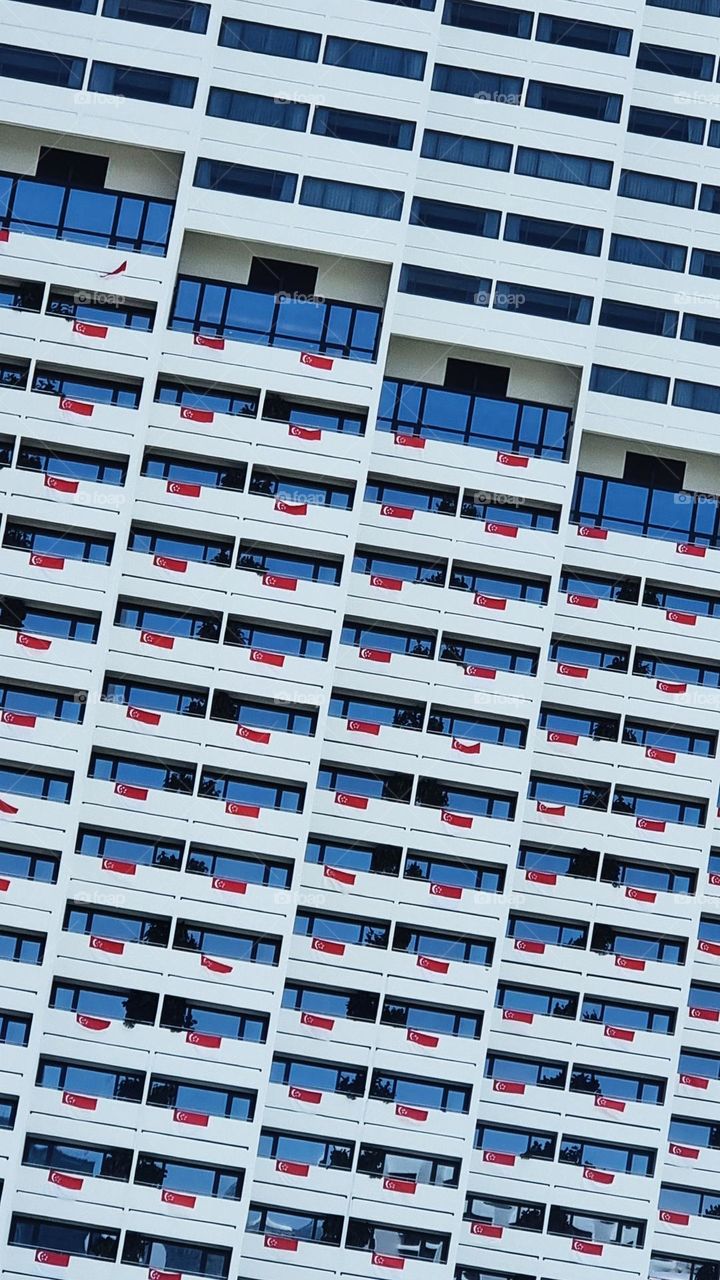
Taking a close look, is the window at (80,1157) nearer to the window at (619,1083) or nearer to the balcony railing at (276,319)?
the window at (619,1083)

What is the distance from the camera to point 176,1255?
44125 mm

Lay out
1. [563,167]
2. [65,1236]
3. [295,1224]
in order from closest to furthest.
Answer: [65,1236] → [295,1224] → [563,167]

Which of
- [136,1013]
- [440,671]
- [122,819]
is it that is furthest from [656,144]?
[136,1013]

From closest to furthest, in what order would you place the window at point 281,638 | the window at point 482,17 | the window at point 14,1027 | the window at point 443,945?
the window at point 14,1027 → the window at point 281,638 → the window at point 443,945 → the window at point 482,17

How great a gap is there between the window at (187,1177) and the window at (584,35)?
31.2 meters

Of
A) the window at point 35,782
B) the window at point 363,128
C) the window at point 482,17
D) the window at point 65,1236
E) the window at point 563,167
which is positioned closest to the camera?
the window at point 65,1236

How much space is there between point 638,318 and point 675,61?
25.2 feet

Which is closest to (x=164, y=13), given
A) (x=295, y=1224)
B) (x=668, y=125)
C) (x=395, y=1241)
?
(x=668, y=125)

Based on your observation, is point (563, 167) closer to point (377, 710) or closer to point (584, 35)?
point (584, 35)

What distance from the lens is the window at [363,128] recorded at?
1836 inches

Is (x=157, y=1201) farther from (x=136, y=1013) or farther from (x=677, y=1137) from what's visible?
(x=677, y=1137)

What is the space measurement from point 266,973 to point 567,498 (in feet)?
48.4

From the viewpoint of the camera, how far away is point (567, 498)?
47.5m

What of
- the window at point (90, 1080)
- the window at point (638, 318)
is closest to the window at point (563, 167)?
the window at point (638, 318)
